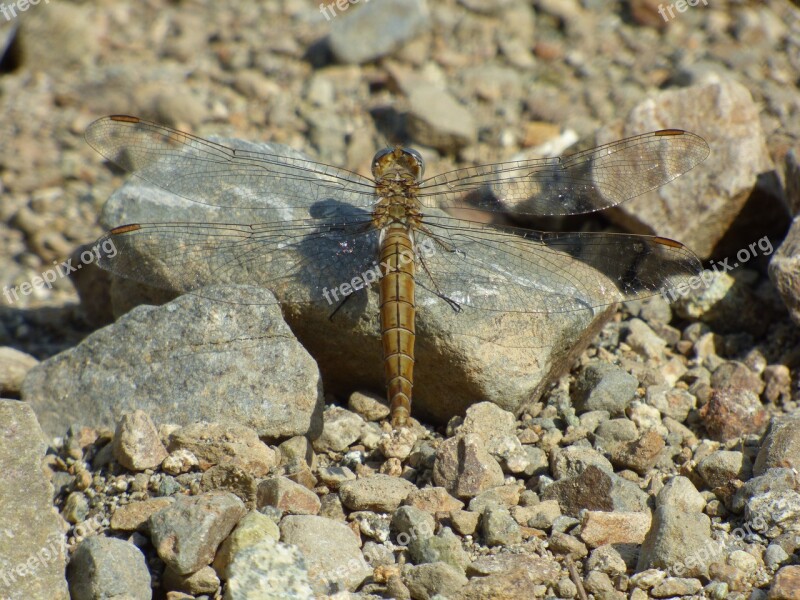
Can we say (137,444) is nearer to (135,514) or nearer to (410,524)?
(135,514)

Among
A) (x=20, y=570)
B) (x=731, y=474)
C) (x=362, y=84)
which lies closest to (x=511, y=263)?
(x=731, y=474)

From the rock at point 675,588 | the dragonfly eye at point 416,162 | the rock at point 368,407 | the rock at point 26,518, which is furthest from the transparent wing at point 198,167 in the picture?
the rock at point 675,588

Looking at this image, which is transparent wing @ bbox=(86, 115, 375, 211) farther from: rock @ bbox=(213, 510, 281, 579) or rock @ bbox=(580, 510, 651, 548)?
rock @ bbox=(580, 510, 651, 548)

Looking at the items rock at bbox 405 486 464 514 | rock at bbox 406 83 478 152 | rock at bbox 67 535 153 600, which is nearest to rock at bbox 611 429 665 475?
rock at bbox 405 486 464 514

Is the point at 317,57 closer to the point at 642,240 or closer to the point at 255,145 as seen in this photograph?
the point at 255,145

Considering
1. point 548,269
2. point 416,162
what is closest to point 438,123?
point 416,162

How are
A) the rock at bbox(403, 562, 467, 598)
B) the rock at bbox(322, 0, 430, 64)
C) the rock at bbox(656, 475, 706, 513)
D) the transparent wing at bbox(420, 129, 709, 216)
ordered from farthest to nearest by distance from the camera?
the rock at bbox(322, 0, 430, 64)
the transparent wing at bbox(420, 129, 709, 216)
the rock at bbox(656, 475, 706, 513)
the rock at bbox(403, 562, 467, 598)

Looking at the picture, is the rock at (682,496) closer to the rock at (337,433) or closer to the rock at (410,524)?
the rock at (410,524)
